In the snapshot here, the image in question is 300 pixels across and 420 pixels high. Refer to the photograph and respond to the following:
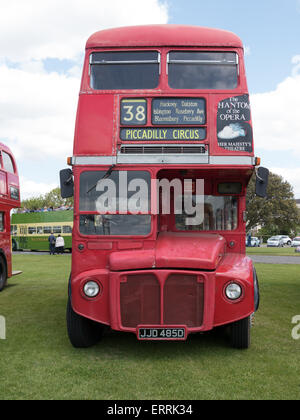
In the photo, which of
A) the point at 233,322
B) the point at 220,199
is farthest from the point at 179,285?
the point at 220,199

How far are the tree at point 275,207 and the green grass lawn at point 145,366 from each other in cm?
2864

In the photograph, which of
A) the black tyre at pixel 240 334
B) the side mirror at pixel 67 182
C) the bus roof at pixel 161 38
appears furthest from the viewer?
the bus roof at pixel 161 38

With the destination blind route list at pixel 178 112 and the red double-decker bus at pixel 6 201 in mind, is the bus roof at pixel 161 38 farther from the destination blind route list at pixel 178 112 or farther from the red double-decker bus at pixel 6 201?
the red double-decker bus at pixel 6 201

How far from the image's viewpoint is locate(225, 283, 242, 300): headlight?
5160mm

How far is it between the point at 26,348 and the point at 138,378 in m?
2.03

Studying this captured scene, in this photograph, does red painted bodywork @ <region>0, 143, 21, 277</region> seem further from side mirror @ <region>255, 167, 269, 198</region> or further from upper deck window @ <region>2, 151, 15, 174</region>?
side mirror @ <region>255, 167, 269, 198</region>

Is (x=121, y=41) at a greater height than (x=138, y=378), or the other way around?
(x=121, y=41)

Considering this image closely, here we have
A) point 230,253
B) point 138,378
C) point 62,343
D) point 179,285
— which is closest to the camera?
point 138,378

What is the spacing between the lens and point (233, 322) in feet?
18.3

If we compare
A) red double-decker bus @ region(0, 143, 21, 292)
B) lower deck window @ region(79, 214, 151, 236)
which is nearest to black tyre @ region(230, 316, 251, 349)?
lower deck window @ region(79, 214, 151, 236)

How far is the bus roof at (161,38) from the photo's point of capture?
6.23 m

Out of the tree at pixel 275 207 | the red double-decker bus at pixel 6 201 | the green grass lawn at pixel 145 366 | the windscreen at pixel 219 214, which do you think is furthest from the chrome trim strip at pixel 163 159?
the tree at pixel 275 207

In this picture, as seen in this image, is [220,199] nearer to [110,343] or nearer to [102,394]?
[110,343]

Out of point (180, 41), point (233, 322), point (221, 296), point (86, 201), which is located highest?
point (180, 41)
